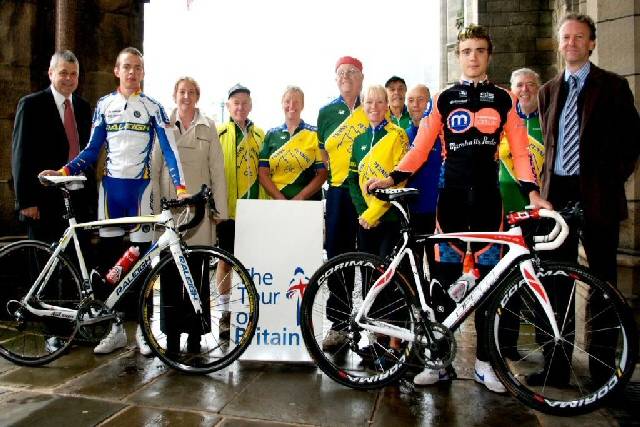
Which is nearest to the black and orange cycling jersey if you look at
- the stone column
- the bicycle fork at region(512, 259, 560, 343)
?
the bicycle fork at region(512, 259, 560, 343)

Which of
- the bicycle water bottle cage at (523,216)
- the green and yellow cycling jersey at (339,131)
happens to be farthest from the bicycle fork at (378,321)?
the green and yellow cycling jersey at (339,131)

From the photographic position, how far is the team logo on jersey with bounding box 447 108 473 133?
3.32 meters

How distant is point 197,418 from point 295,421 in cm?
54

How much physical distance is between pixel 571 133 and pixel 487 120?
61 cm

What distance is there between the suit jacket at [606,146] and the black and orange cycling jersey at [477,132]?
0.36 meters

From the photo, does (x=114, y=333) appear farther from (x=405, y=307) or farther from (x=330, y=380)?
(x=405, y=307)

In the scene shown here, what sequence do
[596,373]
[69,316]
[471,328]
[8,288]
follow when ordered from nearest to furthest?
[596,373]
[69,316]
[8,288]
[471,328]

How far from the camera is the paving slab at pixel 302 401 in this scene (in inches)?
114

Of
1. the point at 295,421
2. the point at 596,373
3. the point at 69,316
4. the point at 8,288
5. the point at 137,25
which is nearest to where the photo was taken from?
the point at 295,421

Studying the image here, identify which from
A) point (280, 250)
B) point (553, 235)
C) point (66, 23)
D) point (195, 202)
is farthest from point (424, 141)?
point (66, 23)

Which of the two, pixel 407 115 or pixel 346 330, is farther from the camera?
pixel 407 115

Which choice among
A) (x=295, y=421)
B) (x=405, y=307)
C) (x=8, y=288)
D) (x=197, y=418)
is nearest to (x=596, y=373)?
(x=405, y=307)

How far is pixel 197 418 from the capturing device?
113 inches

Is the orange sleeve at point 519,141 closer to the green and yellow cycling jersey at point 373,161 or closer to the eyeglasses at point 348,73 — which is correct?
the green and yellow cycling jersey at point 373,161
